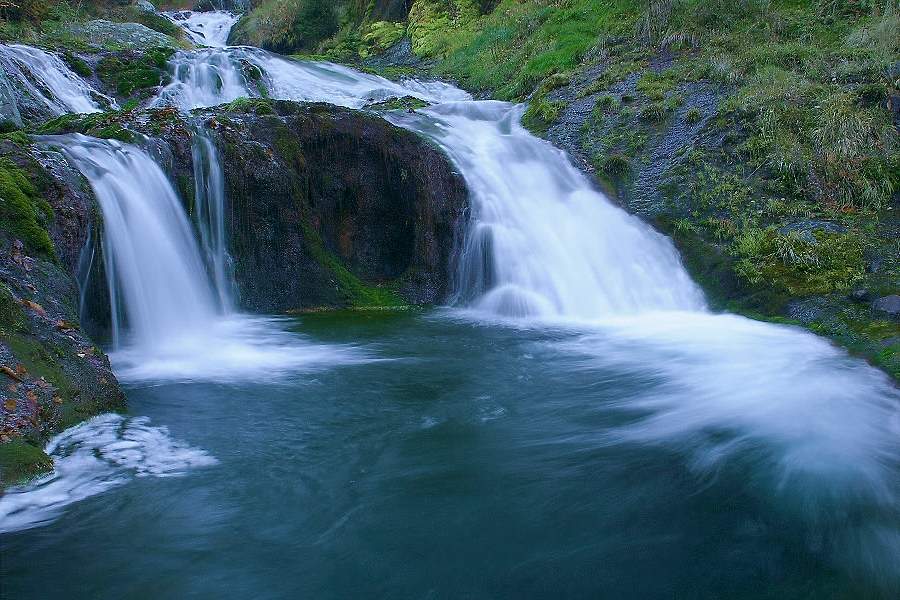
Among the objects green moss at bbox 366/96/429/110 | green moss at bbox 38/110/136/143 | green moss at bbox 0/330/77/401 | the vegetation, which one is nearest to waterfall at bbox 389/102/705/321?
green moss at bbox 366/96/429/110

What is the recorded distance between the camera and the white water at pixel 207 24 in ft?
98.2

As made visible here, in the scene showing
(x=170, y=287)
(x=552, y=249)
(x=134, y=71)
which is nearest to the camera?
(x=170, y=287)

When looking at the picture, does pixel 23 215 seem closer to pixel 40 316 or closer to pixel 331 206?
pixel 40 316

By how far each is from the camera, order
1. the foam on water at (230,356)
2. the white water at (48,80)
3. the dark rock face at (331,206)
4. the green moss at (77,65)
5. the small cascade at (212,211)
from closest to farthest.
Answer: the foam on water at (230,356)
the small cascade at (212,211)
the dark rock face at (331,206)
the white water at (48,80)
the green moss at (77,65)

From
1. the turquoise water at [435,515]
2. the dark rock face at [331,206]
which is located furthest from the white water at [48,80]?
the turquoise water at [435,515]

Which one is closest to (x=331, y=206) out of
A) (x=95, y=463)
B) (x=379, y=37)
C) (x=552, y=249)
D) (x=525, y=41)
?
(x=552, y=249)

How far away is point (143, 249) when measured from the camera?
25.7 feet

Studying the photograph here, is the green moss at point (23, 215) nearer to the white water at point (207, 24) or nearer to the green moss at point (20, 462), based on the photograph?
the green moss at point (20, 462)

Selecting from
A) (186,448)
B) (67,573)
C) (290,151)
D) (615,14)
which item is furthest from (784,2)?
(67,573)

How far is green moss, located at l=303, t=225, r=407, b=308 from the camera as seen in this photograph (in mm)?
9594

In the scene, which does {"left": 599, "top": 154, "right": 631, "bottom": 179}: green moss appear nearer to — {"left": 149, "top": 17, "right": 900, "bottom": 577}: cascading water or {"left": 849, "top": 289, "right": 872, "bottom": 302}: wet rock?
{"left": 149, "top": 17, "right": 900, "bottom": 577}: cascading water

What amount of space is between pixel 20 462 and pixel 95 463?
0.46 meters

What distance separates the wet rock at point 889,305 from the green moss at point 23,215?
8.60m

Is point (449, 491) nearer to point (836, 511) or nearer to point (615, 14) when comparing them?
point (836, 511)
